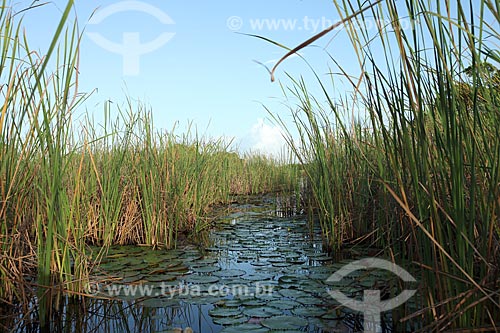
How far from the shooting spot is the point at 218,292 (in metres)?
2.25

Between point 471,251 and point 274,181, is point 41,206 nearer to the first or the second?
point 471,251

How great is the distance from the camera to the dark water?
1.82 metres

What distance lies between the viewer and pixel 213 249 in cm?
333

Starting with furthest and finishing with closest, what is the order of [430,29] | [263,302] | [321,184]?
[321,184]
[263,302]
[430,29]

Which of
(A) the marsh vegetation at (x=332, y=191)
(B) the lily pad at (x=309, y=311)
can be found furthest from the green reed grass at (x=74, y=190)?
(B) the lily pad at (x=309, y=311)

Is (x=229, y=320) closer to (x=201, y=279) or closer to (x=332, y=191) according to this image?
(x=201, y=279)

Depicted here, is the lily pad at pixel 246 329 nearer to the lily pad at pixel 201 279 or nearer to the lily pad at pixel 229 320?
the lily pad at pixel 229 320

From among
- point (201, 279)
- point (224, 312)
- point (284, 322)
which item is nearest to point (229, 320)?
point (224, 312)

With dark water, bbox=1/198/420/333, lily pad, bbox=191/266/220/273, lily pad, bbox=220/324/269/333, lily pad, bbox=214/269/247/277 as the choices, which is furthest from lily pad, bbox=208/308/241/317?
lily pad, bbox=191/266/220/273

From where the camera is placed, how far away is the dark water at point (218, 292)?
1.82 meters

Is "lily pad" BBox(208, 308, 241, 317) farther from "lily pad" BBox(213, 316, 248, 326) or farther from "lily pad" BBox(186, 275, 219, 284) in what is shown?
"lily pad" BBox(186, 275, 219, 284)

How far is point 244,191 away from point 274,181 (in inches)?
29.4

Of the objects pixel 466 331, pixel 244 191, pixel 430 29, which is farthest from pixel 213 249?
pixel 244 191

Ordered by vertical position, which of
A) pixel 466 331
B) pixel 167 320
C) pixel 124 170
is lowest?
pixel 167 320
